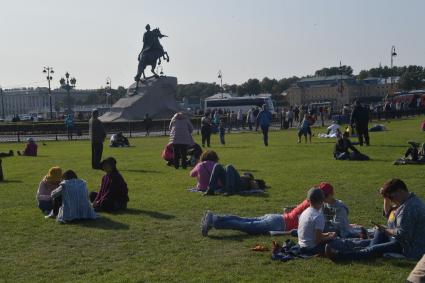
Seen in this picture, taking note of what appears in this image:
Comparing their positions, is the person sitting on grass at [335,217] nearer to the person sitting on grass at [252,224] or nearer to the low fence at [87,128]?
the person sitting on grass at [252,224]

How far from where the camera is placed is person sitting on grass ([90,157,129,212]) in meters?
10.8

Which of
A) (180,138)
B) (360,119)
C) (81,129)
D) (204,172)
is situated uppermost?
(360,119)

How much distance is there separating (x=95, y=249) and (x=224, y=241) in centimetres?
169

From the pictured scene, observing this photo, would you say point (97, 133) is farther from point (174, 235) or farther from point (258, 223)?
point (258, 223)

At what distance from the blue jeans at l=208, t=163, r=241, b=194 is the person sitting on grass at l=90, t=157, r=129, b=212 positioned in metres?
2.05

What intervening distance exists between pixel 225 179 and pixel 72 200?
3.46 m

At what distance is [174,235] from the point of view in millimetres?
8828

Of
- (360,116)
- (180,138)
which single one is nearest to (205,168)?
(180,138)

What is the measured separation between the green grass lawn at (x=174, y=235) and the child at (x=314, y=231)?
0.19 metres

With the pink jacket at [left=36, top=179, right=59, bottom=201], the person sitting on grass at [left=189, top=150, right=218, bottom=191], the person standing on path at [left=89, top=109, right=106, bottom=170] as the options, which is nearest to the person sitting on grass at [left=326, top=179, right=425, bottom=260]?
the pink jacket at [left=36, top=179, right=59, bottom=201]

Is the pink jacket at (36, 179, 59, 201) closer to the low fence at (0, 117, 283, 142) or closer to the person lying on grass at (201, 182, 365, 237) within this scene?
the person lying on grass at (201, 182, 365, 237)

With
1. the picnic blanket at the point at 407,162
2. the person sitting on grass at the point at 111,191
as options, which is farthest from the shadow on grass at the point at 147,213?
the picnic blanket at the point at 407,162

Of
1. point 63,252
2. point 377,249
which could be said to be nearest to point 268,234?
point 377,249

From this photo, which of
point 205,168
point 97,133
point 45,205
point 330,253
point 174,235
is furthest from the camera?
point 97,133
